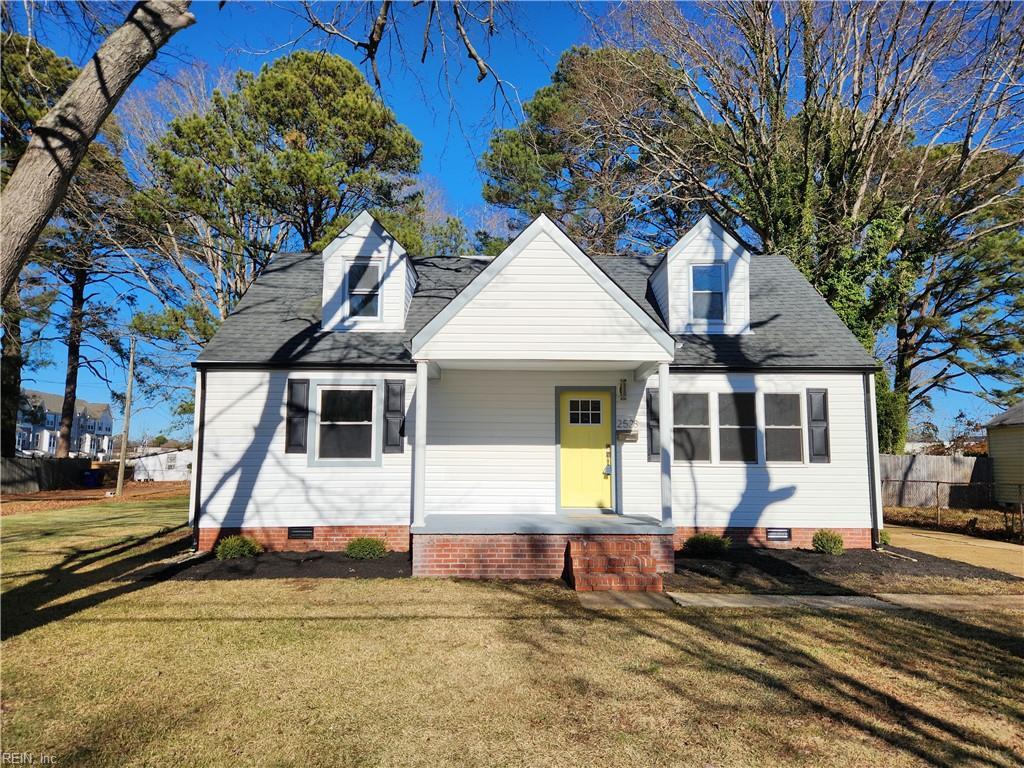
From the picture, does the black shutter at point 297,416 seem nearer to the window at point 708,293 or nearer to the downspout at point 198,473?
the downspout at point 198,473

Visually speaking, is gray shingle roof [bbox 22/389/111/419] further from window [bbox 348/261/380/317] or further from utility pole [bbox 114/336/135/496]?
window [bbox 348/261/380/317]

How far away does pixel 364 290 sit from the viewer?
11273 mm

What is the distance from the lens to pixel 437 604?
694cm

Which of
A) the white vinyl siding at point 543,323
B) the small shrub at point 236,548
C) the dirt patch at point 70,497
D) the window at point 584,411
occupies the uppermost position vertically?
the white vinyl siding at point 543,323

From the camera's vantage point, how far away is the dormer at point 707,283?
1136 centimetres

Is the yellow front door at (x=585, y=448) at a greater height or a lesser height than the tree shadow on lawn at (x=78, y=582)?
greater

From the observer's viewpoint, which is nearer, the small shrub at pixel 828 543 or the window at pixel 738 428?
the small shrub at pixel 828 543

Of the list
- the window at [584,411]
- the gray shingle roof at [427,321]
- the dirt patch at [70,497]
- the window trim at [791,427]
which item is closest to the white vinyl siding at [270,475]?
the gray shingle roof at [427,321]

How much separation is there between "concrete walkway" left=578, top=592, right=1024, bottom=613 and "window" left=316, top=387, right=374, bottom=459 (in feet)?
16.1

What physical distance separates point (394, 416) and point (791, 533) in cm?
757

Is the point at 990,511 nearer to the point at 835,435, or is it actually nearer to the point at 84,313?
the point at 835,435

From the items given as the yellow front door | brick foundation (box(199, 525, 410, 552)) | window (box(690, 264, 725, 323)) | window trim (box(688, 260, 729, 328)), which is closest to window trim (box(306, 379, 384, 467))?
brick foundation (box(199, 525, 410, 552))

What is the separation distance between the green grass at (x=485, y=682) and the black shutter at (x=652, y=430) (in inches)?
150

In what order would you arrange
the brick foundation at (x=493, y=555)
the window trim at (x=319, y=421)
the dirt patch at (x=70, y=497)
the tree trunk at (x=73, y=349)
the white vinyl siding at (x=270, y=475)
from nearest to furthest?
the brick foundation at (x=493, y=555), the white vinyl siding at (x=270, y=475), the window trim at (x=319, y=421), the dirt patch at (x=70, y=497), the tree trunk at (x=73, y=349)
